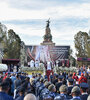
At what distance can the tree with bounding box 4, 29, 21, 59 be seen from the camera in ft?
196

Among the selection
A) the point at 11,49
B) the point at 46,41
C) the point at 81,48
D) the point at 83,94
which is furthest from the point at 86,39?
the point at 83,94

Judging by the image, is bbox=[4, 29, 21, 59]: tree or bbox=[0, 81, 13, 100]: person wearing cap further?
bbox=[4, 29, 21, 59]: tree

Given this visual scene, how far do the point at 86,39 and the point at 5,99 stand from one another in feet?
194

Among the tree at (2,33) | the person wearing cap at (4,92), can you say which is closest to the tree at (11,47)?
the tree at (2,33)

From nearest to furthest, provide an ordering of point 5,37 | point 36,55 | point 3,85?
point 3,85 < point 36,55 < point 5,37

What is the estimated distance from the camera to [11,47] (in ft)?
197

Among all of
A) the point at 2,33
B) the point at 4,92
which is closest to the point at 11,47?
the point at 2,33

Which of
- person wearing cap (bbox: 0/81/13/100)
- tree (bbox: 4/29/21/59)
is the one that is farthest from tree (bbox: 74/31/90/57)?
person wearing cap (bbox: 0/81/13/100)

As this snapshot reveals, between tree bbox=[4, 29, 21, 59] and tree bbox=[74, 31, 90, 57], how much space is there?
56.1 feet

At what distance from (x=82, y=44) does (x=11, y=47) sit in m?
20.0

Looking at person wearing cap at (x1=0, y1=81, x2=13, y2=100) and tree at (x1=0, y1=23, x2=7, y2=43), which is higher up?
tree at (x1=0, y1=23, x2=7, y2=43)

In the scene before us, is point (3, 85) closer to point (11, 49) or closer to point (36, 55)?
point (36, 55)

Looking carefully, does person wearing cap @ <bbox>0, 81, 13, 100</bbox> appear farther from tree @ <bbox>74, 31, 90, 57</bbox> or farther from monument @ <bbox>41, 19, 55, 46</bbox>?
monument @ <bbox>41, 19, 55, 46</bbox>

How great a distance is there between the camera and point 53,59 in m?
49.4
